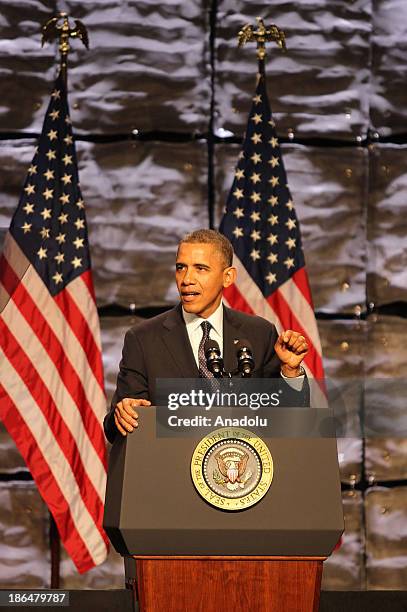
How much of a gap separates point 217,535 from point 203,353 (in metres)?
0.76

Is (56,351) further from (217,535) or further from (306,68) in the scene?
(217,535)

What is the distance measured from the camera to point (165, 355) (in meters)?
3.31

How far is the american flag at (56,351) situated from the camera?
5.12m

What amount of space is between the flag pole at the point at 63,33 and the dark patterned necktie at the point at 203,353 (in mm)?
2531

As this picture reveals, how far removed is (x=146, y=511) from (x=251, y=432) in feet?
1.25

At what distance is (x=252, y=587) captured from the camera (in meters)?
2.73

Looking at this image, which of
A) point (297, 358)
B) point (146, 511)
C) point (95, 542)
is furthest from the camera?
point (95, 542)

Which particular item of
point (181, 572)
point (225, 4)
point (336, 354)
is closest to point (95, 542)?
point (336, 354)

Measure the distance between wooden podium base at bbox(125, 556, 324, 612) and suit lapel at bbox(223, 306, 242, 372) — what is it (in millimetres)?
741

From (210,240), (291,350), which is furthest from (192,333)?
(291,350)

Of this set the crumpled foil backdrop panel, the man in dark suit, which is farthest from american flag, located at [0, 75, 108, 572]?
the man in dark suit

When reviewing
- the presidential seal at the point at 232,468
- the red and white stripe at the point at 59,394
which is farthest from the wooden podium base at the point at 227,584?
the red and white stripe at the point at 59,394

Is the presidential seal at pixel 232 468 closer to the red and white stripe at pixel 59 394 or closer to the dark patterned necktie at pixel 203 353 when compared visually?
the dark patterned necktie at pixel 203 353

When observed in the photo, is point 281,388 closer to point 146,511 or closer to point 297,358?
point 297,358
